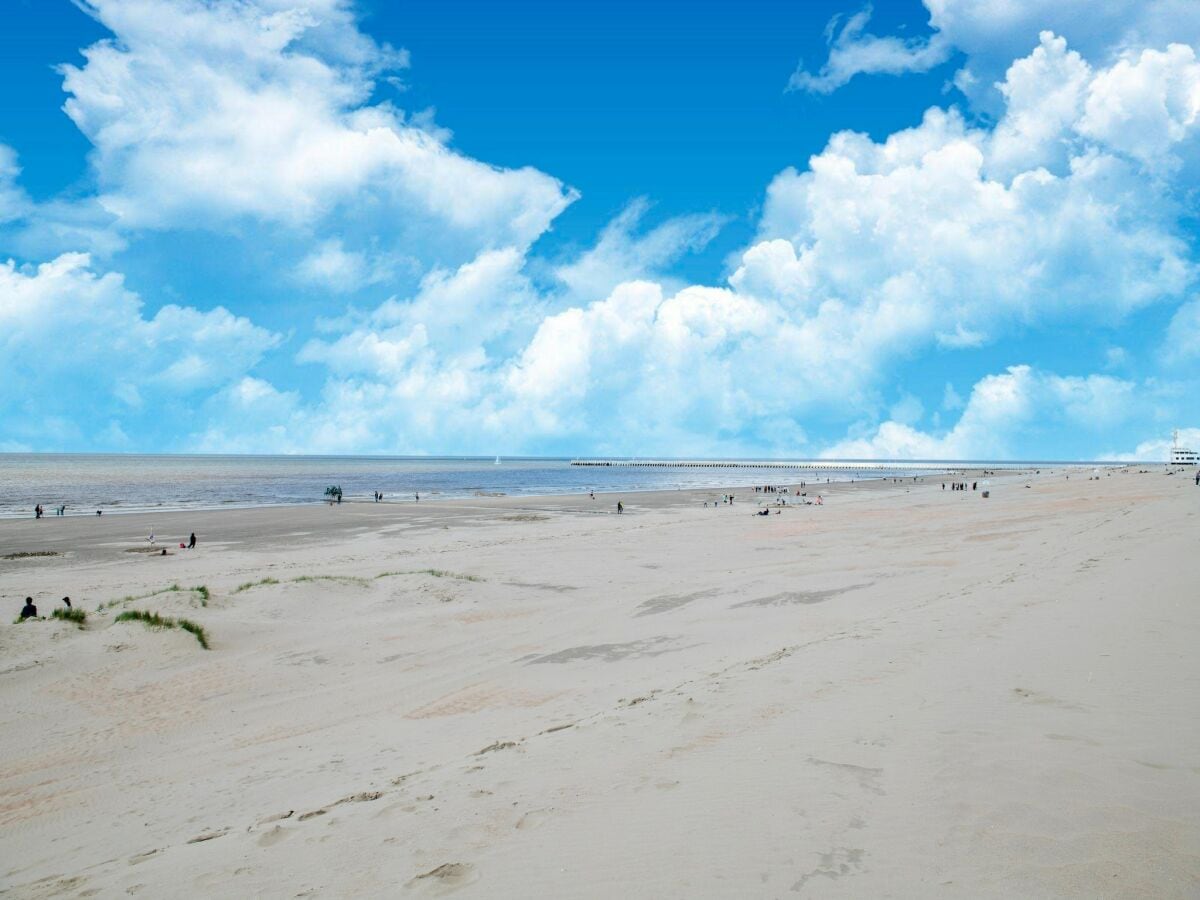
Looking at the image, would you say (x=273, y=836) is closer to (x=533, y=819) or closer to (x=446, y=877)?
(x=446, y=877)

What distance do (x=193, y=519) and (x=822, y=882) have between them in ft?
185

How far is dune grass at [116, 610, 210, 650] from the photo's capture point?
15188 millimetres

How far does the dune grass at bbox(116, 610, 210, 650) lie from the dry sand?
0.28m

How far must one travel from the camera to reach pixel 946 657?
11.0 metres

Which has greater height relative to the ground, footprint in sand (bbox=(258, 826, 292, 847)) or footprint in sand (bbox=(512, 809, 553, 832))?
footprint in sand (bbox=(512, 809, 553, 832))

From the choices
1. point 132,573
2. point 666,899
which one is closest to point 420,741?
point 666,899

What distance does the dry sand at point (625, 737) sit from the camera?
5.47 metres

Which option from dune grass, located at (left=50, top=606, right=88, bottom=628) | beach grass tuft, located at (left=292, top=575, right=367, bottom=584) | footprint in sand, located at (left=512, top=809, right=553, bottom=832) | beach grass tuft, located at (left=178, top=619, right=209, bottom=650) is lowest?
beach grass tuft, located at (left=178, top=619, right=209, bottom=650)

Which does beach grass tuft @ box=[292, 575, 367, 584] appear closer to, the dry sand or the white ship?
the dry sand

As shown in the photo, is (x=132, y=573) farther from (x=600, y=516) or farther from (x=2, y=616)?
(x=600, y=516)

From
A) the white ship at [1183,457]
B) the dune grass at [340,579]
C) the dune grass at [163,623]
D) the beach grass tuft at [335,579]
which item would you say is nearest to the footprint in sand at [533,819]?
the dune grass at [163,623]

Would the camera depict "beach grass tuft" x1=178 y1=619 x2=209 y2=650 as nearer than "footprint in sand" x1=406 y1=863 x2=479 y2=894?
No

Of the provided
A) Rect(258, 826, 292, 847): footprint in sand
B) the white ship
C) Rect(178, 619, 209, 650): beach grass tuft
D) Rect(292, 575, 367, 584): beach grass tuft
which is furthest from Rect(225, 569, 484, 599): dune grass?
the white ship

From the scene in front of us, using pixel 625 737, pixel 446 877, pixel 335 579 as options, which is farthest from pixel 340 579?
pixel 446 877
